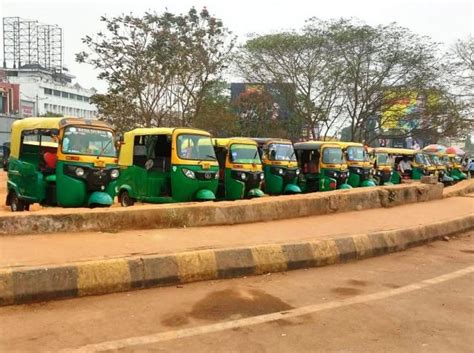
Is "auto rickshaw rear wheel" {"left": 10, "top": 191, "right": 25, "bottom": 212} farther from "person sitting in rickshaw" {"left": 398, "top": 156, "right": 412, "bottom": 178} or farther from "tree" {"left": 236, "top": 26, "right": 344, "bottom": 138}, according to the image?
"tree" {"left": 236, "top": 26, "right": 344, "bottom": 138}

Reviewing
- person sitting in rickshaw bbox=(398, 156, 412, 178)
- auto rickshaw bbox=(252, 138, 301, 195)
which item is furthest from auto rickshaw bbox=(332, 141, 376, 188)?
person sitting in rickshaw bbox=(398, 156, 412, 178)

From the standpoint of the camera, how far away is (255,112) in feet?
126

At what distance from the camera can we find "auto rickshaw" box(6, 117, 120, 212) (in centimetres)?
1002

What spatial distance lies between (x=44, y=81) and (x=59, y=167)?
7772 centimetres

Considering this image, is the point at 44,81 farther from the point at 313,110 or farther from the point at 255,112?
the point at 313,110

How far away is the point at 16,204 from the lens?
1145 cm

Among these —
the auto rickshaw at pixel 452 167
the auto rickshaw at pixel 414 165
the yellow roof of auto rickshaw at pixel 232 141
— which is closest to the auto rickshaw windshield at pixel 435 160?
the auto rickshaw at pixel 414 165

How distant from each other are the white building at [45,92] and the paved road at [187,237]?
64.1 m

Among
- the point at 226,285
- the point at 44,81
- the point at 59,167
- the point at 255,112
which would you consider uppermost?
the point at 44,81

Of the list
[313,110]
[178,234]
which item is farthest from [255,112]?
[178,234]

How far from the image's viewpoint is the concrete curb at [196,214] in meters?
6.25

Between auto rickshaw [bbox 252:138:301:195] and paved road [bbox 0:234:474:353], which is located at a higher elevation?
auto rickshaw [bbox 252:138:301:195]

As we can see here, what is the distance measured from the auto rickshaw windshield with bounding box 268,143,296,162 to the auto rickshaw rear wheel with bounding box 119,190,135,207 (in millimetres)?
4855

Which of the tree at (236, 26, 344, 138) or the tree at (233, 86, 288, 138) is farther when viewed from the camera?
the tree at (233, 86, 288, 138)
